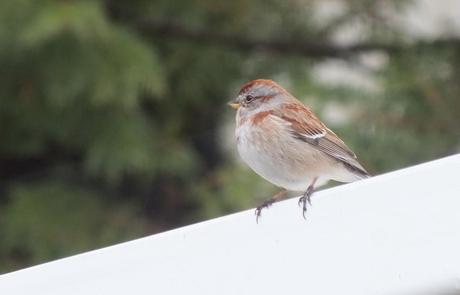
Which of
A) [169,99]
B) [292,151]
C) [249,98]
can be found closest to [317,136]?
[292,151]

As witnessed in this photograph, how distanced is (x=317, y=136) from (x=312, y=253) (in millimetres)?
2029

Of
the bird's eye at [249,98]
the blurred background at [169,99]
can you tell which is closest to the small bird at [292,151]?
the bird's eye at [249,98]

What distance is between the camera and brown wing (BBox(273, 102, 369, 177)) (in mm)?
4125

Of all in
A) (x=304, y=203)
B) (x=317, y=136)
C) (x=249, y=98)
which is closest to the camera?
(x=304, y=203)

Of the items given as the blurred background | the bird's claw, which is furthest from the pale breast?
the bird's claw

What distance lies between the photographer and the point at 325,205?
2312mm

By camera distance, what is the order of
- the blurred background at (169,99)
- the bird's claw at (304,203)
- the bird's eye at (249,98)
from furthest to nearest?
the blurred background at (169,99)
the bird's eye at (249,98)
the bird's claw at (304,203)

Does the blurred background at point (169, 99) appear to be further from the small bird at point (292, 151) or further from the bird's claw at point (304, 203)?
the bird's claw at point (304, 203)

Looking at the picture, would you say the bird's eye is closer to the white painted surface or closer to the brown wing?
the brown wing

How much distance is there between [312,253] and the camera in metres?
2.25

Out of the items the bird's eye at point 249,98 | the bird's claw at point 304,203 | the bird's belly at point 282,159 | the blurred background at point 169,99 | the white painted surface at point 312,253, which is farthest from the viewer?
the blurred background at point 169,99

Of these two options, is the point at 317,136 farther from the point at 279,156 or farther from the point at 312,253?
the point at 312,253

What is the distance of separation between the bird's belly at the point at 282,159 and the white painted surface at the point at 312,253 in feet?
5.02

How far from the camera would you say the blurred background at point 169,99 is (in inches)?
222
